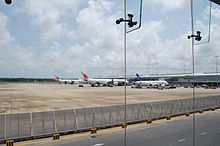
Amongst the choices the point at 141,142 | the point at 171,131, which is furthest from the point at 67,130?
the point at 171,131

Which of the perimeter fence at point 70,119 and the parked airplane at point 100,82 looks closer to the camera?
the perimeter fence at point 70,119

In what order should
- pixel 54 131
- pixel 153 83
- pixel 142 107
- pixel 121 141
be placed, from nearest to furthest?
1. pixel 121 141
2. pixel 54 131
3. pixel 142 107
4. pixel 153 83

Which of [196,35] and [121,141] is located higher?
[196,35]

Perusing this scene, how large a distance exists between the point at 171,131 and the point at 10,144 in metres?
8.37

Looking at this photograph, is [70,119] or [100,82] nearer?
[70,119]

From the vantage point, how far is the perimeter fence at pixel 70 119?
9.33 metres

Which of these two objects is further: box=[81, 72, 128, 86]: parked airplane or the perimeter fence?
box=[81, 72, 128, 86]: parked airplane

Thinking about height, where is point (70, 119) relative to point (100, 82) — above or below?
below

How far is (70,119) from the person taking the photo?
1128 centimetres

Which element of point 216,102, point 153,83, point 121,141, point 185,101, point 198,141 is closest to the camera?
point 198,141

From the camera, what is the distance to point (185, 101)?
60.0 ft

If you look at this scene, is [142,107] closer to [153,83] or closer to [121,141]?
[121,141]

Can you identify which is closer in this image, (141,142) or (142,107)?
(141,142)

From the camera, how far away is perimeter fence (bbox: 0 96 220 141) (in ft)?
30.6
